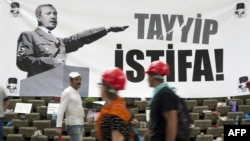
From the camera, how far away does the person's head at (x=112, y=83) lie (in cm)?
278

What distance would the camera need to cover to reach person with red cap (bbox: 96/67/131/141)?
2.65 m

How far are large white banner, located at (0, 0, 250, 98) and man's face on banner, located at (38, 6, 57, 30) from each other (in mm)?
16

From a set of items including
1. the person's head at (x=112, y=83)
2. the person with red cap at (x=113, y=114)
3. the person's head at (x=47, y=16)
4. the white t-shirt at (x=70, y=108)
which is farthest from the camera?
the person's head at (x=47, y=16)

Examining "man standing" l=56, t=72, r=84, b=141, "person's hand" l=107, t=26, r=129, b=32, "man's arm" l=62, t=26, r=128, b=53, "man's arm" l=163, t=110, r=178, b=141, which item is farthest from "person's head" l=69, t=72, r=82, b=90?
"man's arm" l=163, t=110, r=178, b=141

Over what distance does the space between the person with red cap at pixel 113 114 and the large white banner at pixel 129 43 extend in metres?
4.57

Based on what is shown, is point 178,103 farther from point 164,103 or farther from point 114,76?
point 114,76

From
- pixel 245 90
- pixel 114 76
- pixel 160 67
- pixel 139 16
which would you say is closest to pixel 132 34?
pixel 139 16

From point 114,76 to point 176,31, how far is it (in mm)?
4914

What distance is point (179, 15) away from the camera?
296 inches

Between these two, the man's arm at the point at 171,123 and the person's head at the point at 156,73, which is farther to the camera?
the person's head at the point at 156,73

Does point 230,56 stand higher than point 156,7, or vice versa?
point 156,7

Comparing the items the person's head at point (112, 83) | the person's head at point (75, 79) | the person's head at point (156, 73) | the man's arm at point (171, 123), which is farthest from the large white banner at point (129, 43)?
the person's head at point (112, 83)

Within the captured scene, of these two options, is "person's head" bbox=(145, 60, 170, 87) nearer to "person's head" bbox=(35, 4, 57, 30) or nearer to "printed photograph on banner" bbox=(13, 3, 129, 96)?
"printed photograph on banner" bbox=(13, 3, 129, 96)

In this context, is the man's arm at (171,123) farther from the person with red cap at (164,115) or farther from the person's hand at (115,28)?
the person's hand at (115,28)
